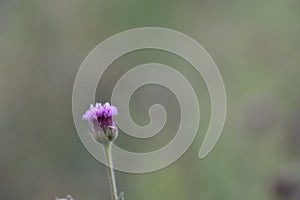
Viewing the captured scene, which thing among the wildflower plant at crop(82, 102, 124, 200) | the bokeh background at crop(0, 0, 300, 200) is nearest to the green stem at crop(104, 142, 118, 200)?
the wildflower plant at crop(82, 102, 124, 200)

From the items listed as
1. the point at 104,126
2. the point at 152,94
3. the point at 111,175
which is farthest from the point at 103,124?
the point at 152,94

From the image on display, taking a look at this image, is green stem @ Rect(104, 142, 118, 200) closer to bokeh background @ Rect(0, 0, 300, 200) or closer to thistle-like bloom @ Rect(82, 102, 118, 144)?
thistle-like bloom @ Rect(82, 102, 118, 144)

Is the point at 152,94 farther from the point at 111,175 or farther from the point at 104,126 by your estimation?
the point at 111,175

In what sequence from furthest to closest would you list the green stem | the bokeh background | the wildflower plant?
the bokeh background, the wildflower plant, the green stem

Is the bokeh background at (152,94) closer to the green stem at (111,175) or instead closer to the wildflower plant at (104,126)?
the wildflower plant at (104,126)

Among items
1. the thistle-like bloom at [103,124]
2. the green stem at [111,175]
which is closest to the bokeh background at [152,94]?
the thistle-like bloom at [103,124]
